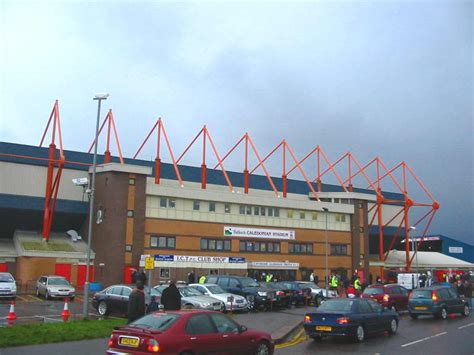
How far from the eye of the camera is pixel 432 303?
24359 millimetres

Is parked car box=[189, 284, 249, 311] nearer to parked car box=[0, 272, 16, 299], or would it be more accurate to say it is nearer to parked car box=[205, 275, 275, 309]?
parked car box=[205, 275, 275, 309]

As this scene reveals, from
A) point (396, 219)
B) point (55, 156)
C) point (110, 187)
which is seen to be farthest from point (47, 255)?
point (396, 219)

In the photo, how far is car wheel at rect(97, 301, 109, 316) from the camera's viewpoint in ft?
78.3

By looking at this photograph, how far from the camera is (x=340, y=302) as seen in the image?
58.0 ft

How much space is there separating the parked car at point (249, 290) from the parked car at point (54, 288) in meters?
9.26

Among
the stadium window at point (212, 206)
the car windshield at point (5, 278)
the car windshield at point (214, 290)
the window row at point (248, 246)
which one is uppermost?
the stadium window at point (212, 206)

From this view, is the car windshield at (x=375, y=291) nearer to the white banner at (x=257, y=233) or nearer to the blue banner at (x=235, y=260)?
the blue banner at (x=235, y=260)

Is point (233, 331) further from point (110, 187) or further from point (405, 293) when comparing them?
point (110, 187)

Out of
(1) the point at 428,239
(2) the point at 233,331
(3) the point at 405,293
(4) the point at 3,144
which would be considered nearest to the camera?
(2) the point at 233,331

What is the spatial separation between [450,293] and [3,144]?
38533 millimetres

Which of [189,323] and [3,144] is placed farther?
[3,144]

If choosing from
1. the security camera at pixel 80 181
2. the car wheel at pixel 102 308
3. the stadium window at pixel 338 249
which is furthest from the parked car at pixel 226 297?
the stadium window at pixel 338 249

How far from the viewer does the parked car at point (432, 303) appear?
79.9ft

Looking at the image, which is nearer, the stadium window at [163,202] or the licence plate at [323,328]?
the licence plate at [323,328]
